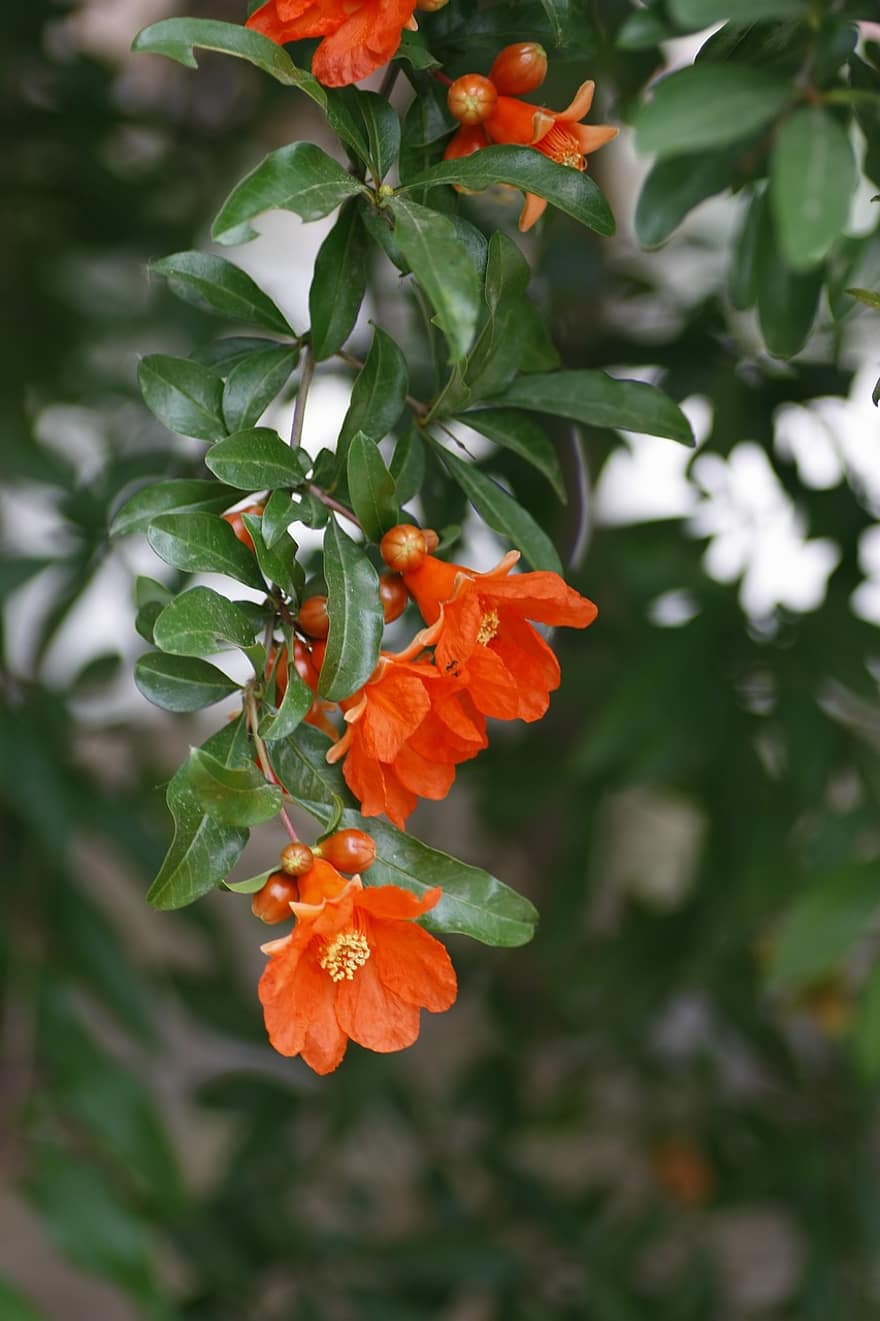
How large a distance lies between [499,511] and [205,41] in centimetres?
17

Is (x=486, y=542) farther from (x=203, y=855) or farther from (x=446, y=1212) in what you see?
(x=446, y=1212)

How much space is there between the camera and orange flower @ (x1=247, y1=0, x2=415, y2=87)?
1.32ft

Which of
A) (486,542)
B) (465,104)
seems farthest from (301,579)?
(486,542)

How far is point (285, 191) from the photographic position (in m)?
0.40

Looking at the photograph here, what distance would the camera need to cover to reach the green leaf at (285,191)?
391mm

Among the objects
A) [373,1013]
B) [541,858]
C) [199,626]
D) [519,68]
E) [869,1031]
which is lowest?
[541,858]

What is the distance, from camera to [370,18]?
1.35 feet

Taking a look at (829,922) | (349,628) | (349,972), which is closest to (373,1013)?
(349,972)

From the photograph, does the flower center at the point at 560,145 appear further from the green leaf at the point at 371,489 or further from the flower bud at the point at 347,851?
the flower bud at the point at 347,851

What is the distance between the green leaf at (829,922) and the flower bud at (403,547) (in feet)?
1.56

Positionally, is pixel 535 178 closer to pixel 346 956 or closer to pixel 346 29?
pixel 346 29

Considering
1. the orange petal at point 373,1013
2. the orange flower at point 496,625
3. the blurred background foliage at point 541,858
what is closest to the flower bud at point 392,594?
the orange flower at point 496,625

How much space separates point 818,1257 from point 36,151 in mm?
1178

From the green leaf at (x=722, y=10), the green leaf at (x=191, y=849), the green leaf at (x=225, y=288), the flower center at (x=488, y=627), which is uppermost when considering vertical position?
the green leaf at (x=722, y=10)
